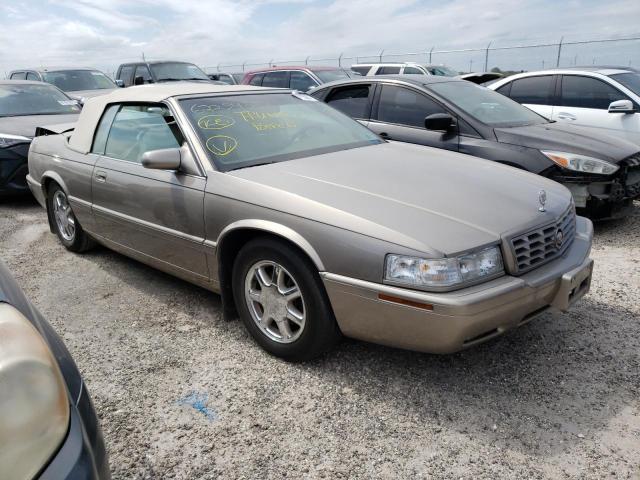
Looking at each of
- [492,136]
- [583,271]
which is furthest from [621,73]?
[583,271]

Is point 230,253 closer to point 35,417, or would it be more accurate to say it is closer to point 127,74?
point 35,417

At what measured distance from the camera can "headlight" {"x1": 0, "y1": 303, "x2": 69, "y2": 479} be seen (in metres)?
1.16

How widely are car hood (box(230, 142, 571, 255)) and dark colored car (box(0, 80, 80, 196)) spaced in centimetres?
494

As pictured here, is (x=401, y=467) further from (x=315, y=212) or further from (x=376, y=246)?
(x=315, y=212)

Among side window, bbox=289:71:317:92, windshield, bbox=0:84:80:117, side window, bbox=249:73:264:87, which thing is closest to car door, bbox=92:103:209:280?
windshield, bbox=0:84:80:117

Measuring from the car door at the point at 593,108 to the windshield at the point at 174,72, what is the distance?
9.08 m

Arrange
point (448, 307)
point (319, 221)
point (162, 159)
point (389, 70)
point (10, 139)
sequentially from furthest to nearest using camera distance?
point (389, 70), point (10, 139), point (162, 159), point (319, 221), point (448, 307)

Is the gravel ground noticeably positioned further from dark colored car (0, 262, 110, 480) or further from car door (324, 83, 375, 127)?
car door (324, 83, 375, 127)

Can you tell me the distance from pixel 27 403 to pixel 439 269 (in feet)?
5.55

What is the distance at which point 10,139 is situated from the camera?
22.3 feet

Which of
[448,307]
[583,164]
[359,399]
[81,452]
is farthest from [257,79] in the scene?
[81,452]

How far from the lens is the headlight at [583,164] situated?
16.0 ft

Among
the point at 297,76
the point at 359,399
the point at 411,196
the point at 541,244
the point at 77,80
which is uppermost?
the point at 77,80

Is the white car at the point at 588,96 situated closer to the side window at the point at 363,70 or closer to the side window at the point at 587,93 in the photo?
the side window at the point at 587,93
